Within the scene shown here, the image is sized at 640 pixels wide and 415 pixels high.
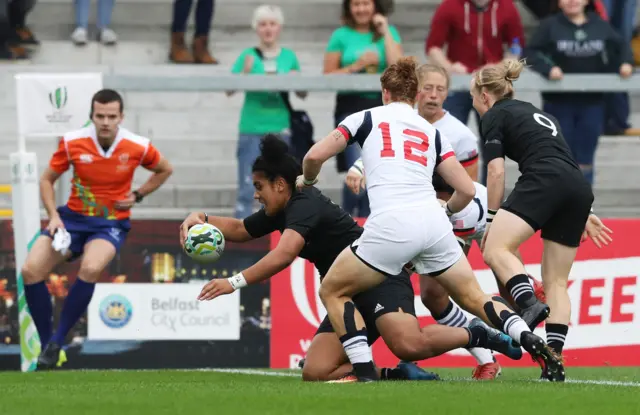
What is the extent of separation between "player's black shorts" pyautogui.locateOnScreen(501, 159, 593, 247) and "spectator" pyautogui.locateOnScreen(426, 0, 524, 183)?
13.1 ft

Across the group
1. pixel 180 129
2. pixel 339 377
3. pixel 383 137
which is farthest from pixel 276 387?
pixel 180 129

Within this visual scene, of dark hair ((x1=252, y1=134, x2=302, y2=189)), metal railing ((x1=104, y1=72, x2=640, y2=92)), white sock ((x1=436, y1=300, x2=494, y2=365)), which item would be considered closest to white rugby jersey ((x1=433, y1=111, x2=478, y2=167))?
white sock ((x1=436, y1=300, x2=494, y2=365))

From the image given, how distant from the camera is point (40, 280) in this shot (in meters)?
11.1

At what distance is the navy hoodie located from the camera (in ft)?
40.8

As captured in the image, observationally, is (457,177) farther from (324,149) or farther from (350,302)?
(350,302)

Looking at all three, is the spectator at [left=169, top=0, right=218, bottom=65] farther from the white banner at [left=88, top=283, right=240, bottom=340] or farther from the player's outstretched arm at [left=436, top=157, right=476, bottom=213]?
the player's outstretched arm at [left=436, top=157, right=476, bottom=213]

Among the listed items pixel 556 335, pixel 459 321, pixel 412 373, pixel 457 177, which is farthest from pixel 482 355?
pixel 457 177

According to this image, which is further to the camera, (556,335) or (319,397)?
(556,335)

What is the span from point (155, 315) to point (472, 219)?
3514mm

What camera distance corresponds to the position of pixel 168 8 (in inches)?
615

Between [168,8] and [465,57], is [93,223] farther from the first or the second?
[168,8]

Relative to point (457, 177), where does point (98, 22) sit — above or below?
above

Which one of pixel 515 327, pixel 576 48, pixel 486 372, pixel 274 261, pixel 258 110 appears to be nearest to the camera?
pixel 515 327

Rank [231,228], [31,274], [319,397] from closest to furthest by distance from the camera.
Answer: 1. [319,397]
2. [231,228]
3. [31,274]
